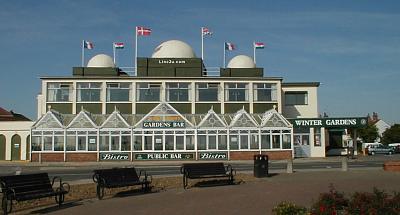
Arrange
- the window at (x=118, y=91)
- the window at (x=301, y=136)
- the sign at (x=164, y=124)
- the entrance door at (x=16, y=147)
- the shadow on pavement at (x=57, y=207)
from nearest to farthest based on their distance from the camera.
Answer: the shadow on pavement at (x=57, y=207), the sign at (x=164, y=124), the entrance door at (x=16, y=147), the window at (x=118, y=91), the window at (x=301, y=136)

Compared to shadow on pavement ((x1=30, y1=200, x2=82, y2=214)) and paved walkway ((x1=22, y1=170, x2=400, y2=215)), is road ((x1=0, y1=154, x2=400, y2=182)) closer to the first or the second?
paved walkway ((x1=22, y1=170, x2=400, y2=215))

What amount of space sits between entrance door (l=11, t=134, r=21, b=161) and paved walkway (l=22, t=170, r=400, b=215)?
112ft

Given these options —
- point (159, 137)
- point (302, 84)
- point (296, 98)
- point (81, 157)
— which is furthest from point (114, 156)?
point (302, 84)

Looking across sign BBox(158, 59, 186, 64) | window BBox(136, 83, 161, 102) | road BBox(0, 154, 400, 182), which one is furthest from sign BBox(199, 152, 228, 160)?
sign BBox(158, 59, 186, 64)

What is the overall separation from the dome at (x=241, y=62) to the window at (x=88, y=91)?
48.8 feet

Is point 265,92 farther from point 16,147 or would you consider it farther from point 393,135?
point 393,135

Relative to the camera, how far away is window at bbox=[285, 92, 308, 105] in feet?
178

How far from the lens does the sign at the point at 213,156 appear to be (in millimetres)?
43219

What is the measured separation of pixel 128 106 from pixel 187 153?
872 cm

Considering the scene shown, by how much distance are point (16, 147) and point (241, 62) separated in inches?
975

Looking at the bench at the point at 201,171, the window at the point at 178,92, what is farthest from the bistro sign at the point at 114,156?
the bench at the point at 201,171

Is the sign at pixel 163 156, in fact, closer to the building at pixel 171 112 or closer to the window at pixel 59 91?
the building at pixel 171 112

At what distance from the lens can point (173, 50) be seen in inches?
2090

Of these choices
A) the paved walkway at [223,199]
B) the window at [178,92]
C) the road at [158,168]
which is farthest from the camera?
the window at [178,92]
